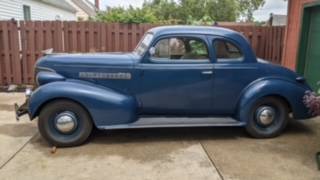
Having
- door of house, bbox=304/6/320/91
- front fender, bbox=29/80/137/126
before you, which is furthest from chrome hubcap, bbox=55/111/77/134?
door of house, bbox=304/6/320/91

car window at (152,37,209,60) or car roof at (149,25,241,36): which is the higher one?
car roof at (149,25,241,36)

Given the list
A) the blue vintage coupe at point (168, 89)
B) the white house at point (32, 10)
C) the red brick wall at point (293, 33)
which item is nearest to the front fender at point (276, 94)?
the blue vintage coupe at point (168, 89)

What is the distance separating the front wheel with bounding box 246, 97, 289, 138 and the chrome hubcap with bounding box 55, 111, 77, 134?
9.13ft

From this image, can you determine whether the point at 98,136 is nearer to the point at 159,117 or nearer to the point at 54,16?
the point at 159,117

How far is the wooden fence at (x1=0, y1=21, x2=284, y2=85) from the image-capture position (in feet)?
33.7

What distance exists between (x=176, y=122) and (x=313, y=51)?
4263 millimetres

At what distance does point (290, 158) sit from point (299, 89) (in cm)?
Answer: 147

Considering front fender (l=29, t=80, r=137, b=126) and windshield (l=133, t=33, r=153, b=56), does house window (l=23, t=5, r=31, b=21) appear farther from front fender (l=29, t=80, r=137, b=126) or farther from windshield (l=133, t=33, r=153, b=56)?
front fender (l=29, t=80, r=137, b=126)

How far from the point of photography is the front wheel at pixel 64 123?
5690 mm

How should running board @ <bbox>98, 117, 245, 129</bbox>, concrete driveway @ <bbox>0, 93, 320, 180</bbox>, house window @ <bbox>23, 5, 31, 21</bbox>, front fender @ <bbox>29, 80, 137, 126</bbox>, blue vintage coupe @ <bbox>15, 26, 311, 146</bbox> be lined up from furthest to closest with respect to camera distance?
house window @ <bbox>23, 5, 31, 21</bbox> < running board @ <bbox>98, 117, 245, 129</bbox> < blue vintage coupe @ <bbox>15, 26, 311, 146</bbox> < front fender @ <bbox>29, 80, 137, 126</bbox> < concrete driveway @ <bbox>0, 93, 320, 180</bbox>

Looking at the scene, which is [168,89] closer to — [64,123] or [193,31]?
[193,31]

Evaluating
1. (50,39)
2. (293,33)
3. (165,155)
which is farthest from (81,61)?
(293,33)

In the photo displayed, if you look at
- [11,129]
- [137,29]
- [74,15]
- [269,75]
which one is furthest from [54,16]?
[269,75]

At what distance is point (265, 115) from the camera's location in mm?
6227
